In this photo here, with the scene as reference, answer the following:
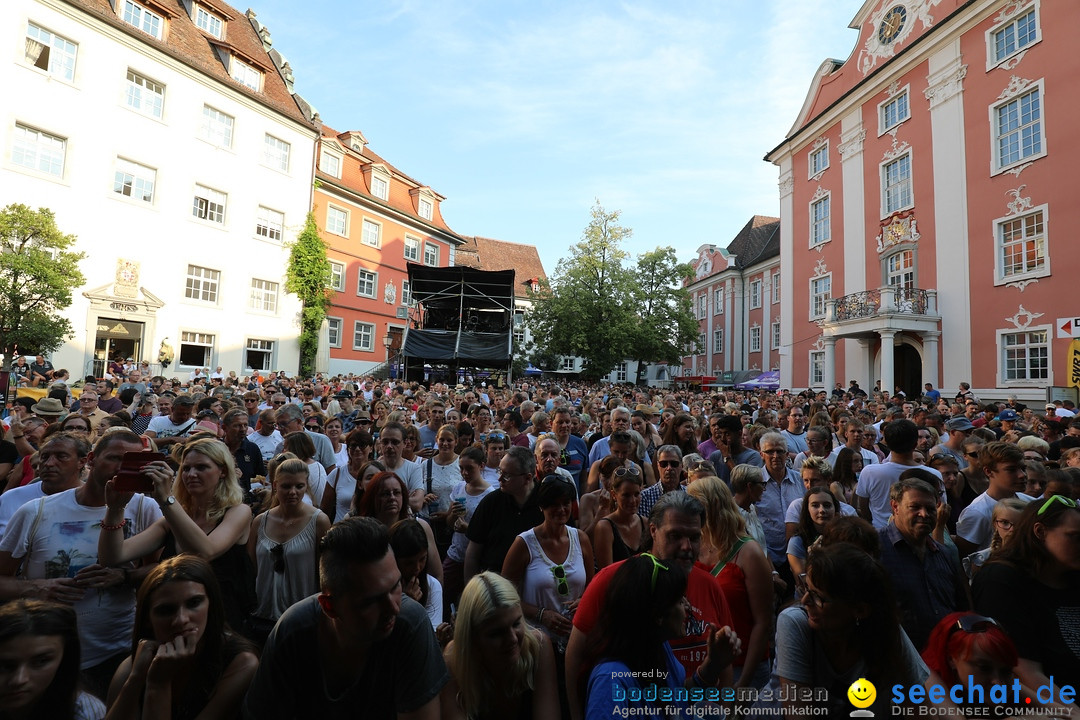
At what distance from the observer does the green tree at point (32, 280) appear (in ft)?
49.8

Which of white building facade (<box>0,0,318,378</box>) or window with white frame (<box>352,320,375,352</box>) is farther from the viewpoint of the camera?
window with white frame (<box>352,320,375,352</box>)

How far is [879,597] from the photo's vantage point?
2.18 meters

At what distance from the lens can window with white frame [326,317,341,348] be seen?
31.9 metres

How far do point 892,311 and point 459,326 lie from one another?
55.9ft

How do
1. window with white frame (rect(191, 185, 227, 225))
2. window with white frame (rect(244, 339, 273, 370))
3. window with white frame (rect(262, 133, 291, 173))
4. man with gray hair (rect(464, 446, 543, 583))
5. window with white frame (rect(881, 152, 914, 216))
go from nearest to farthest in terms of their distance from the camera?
1. man with gray hair (rect(464, 446, 543, 583))
2. window with white frame (rect(881, 152, 914, 216))
3. window with white frame (rect(191, 185, 227, 225))
4. window with white frame (rect(244, 339, 273, 370))
5. window with white frame (rect(262, 133, 291, 173))

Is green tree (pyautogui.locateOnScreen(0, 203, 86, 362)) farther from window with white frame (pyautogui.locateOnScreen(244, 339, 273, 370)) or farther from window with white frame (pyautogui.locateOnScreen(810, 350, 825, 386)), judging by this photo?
window with white frame (pyautogui.locateOnScreen(810, 350, 825, 386))

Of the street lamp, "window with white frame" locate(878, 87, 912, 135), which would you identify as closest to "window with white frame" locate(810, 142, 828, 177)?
"window with white frame" locate(878, 87, 912, 135)

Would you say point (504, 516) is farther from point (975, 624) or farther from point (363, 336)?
point (363, 336)

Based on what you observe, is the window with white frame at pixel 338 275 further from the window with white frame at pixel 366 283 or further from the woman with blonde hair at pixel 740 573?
the woman with blonde hair at pixel 740 573

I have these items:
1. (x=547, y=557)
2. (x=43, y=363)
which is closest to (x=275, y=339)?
(x=43, y=363)

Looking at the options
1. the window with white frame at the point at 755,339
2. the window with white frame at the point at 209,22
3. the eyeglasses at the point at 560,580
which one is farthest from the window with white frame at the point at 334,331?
the eyeglasses at the point at 560,580

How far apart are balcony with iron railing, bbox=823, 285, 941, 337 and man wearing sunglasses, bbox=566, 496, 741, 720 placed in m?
22.4

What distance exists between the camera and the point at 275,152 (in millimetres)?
27000

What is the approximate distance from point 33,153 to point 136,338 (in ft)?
22.4
